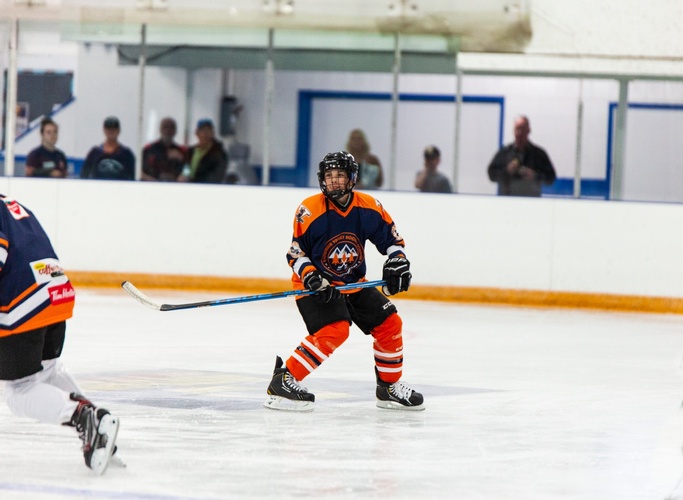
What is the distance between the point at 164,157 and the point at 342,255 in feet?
15.1

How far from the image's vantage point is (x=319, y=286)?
4.05m

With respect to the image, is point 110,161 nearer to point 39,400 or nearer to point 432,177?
point 432,177

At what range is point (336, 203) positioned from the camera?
423 centimetres

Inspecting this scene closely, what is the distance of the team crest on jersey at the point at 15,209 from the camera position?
2.97 meters

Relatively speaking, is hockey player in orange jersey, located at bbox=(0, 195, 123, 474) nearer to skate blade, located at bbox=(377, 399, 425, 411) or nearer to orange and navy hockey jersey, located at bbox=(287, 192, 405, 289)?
orange and navy hockey jersey, located at bbox=(287, 192, 405, 289)

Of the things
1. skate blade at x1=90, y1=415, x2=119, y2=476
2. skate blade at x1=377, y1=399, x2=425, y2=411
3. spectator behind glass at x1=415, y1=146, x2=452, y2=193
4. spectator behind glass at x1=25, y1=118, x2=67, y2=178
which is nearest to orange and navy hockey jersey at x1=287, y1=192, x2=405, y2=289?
skate blade at x1=377, y1=399, x2=425, y2=411

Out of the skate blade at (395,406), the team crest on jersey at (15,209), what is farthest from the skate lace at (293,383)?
the team crest on jersey at (15,209)

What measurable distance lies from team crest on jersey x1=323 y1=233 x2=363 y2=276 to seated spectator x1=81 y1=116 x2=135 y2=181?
4.56m

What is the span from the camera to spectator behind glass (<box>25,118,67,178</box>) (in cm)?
852

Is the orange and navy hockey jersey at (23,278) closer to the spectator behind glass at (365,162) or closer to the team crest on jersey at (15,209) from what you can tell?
the team crest on jersey at (15,209)

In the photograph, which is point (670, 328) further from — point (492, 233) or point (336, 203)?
point (336, 203)

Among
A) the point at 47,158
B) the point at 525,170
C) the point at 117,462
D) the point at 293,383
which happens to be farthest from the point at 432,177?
the point at 117,462

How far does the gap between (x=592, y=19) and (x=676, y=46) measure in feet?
1.97

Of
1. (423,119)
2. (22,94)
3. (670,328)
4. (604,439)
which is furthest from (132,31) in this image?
(604,439)
